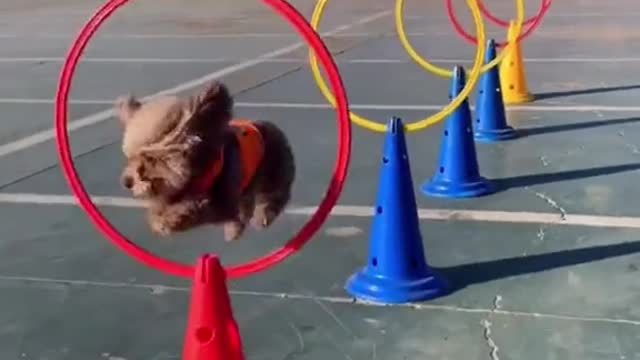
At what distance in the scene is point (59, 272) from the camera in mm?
5426

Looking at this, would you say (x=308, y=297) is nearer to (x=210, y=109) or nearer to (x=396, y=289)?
(x=396, y=289)

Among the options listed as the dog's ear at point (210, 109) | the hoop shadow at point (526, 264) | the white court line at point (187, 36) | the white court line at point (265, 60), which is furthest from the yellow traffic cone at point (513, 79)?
the dog's ear at point (210, 109)

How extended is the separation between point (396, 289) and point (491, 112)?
3676 mm

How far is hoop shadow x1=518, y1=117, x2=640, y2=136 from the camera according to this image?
8.52 metres

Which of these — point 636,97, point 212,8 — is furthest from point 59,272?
point 212,8

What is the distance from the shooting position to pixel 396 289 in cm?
489

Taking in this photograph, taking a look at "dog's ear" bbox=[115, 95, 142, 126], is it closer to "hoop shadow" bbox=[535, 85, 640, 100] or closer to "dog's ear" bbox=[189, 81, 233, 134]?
"dog's ear" bbox=[189, 81, 233, 134]

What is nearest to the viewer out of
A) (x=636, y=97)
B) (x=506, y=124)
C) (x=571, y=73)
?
(x=506, y=124)

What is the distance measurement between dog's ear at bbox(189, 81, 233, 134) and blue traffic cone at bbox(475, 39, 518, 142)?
5.78m

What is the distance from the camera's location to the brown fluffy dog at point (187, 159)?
2.53 meters

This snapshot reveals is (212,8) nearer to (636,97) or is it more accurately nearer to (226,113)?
(636,97)

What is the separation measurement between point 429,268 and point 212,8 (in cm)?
1750

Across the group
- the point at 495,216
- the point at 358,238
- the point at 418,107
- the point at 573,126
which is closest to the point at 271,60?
the point at 418,107

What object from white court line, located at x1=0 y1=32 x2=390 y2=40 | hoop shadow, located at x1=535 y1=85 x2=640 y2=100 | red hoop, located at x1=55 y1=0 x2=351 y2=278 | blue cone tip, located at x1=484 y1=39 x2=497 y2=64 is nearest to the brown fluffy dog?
red hoop, located at x1=55 y1=0 x2=351 y2=278
